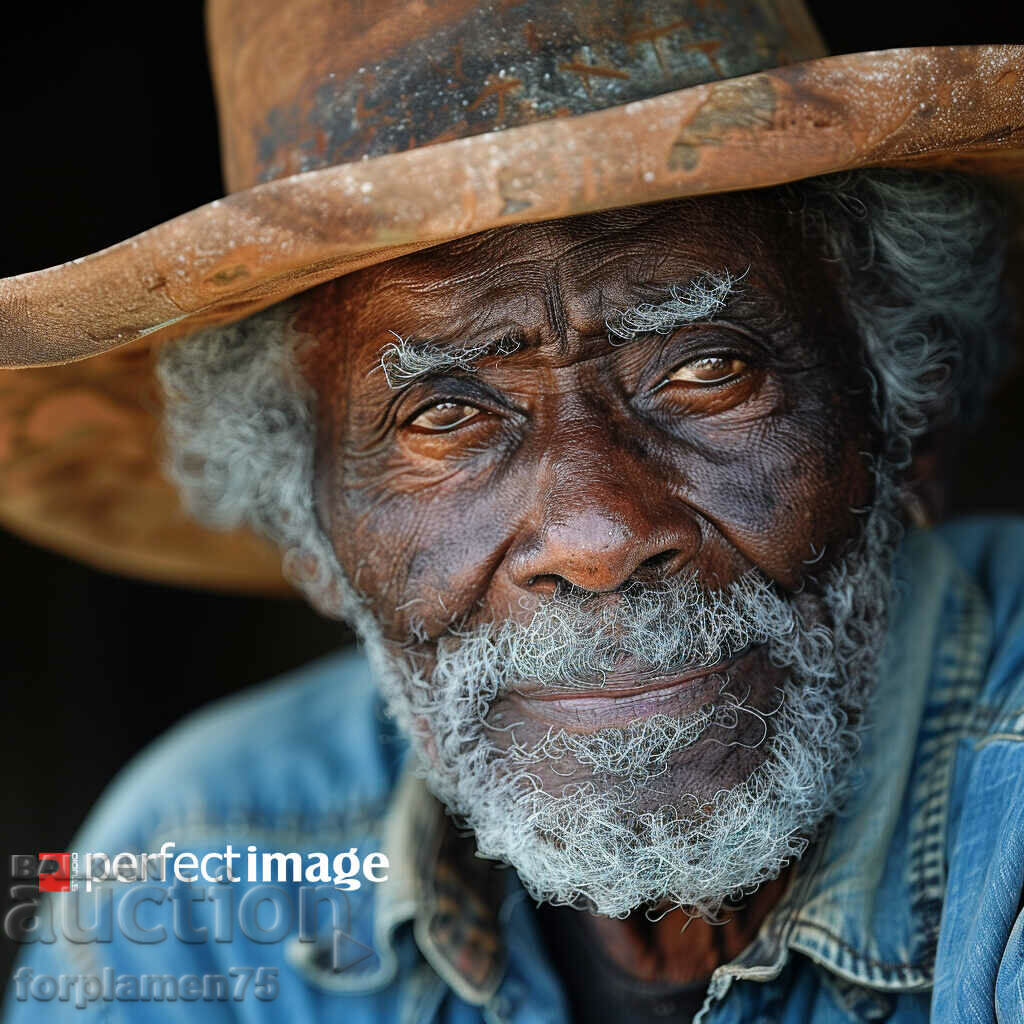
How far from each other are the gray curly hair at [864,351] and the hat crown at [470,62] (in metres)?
0.24

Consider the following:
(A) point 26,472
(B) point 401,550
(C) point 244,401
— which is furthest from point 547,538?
(A) point 26,472

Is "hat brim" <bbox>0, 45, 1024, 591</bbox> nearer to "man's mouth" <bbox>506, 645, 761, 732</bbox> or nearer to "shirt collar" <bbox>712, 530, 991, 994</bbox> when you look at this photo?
"man's mouth" <bbox>506, 645, 761, 732</bbox>

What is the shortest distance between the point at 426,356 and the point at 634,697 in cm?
56

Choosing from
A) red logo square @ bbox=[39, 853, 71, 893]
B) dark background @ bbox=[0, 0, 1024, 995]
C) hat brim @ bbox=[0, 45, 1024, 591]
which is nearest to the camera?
hat brim @ bbox=[0, 45, 1024, 591]

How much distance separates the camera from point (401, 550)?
1734mm

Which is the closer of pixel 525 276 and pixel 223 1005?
pixel 525 276

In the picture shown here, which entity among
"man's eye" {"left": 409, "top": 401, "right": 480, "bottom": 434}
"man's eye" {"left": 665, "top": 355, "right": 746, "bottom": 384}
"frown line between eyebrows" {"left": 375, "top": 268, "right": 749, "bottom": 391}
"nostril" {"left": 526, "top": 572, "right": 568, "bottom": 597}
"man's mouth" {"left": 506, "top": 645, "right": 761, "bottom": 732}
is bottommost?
"man's mouth" {"left": 506, "top": 645, "right": 761, "bottom": 732}

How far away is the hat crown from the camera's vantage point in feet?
4.96

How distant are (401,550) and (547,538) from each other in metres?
0.31

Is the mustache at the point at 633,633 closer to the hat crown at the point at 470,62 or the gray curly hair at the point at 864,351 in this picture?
the gray curly hair at the point at 864,351

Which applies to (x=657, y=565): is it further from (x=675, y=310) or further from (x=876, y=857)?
(x=876, y=857)

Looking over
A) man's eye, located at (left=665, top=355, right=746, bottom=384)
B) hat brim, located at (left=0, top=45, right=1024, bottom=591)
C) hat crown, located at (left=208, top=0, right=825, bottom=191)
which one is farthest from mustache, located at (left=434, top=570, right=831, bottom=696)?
hat crown, located at (left=208, top=0, right=825, bottom=191)

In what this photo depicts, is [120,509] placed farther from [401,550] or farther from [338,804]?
[401,550]

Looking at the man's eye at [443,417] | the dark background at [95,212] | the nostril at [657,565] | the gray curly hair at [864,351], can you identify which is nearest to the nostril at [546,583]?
the nostril at [657,565]
